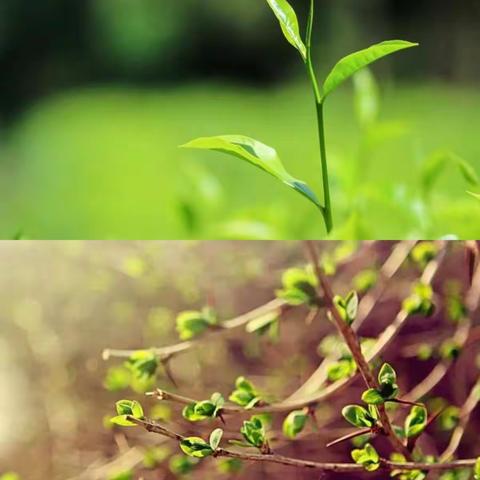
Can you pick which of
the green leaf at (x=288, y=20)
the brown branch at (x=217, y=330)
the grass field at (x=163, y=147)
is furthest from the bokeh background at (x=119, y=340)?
the grass field at (x=163, y=147)

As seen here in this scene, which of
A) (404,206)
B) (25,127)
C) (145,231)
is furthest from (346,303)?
(25,127)

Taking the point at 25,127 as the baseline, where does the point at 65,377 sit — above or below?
above

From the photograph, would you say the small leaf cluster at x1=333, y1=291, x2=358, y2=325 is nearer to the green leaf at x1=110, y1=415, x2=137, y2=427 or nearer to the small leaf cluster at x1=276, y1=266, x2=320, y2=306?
the small leaf cluster at x1=276, y1=266, x2=320, y2=306

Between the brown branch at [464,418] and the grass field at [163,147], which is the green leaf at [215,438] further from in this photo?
the grass field at [163,147]

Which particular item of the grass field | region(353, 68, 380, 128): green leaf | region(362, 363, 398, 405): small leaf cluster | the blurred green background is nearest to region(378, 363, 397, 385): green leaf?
region(362, 363, 398, 405): small leaf cluster

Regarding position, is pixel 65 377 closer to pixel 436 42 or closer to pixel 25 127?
pixel 25 127

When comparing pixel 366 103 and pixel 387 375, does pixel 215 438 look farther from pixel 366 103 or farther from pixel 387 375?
pixel 366 103
